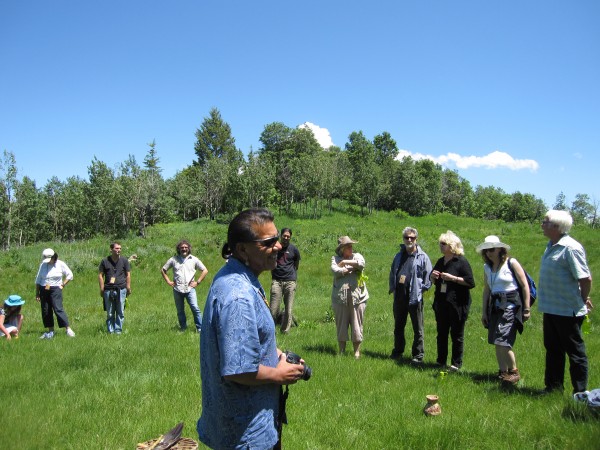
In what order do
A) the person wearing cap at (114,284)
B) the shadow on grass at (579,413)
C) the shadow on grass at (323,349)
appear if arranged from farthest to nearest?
1. the person wearing cap at (114,284)
2. the shadow on grass at (323,349)
3. the shadow on grass at (579,413)

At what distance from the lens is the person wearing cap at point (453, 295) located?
6445 millimetres

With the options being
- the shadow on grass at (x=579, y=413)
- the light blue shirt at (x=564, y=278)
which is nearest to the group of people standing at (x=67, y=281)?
the light blue shirt at (x=564, y=278)

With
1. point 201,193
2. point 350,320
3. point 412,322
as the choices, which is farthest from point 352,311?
point 201,193

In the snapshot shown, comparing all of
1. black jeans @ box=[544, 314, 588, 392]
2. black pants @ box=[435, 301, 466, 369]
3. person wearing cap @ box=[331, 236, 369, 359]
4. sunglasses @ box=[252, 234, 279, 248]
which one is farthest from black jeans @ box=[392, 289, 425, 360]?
sunglasses @ box=[252, 234, 279, 248]

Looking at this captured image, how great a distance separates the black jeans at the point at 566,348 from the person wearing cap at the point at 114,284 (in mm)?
8342

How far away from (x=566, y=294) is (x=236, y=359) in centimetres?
439

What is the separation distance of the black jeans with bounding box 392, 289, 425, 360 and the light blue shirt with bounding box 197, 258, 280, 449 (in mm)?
5130

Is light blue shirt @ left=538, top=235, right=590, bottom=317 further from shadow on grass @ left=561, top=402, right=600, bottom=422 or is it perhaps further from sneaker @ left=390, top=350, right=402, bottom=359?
sneaker @ left=390, top=350, right=402, bottom=359

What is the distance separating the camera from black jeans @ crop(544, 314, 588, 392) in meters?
4.79

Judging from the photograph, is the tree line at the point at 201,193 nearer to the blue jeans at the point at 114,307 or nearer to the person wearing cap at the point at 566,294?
the blue jeans at the point at 114,307

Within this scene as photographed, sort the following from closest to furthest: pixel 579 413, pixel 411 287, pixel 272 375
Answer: pixel 272 375, pixel 579 413, pixel 411 287

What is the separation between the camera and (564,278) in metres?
4.86

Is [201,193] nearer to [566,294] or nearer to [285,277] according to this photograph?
[285,277]

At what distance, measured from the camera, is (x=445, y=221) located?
148ft
